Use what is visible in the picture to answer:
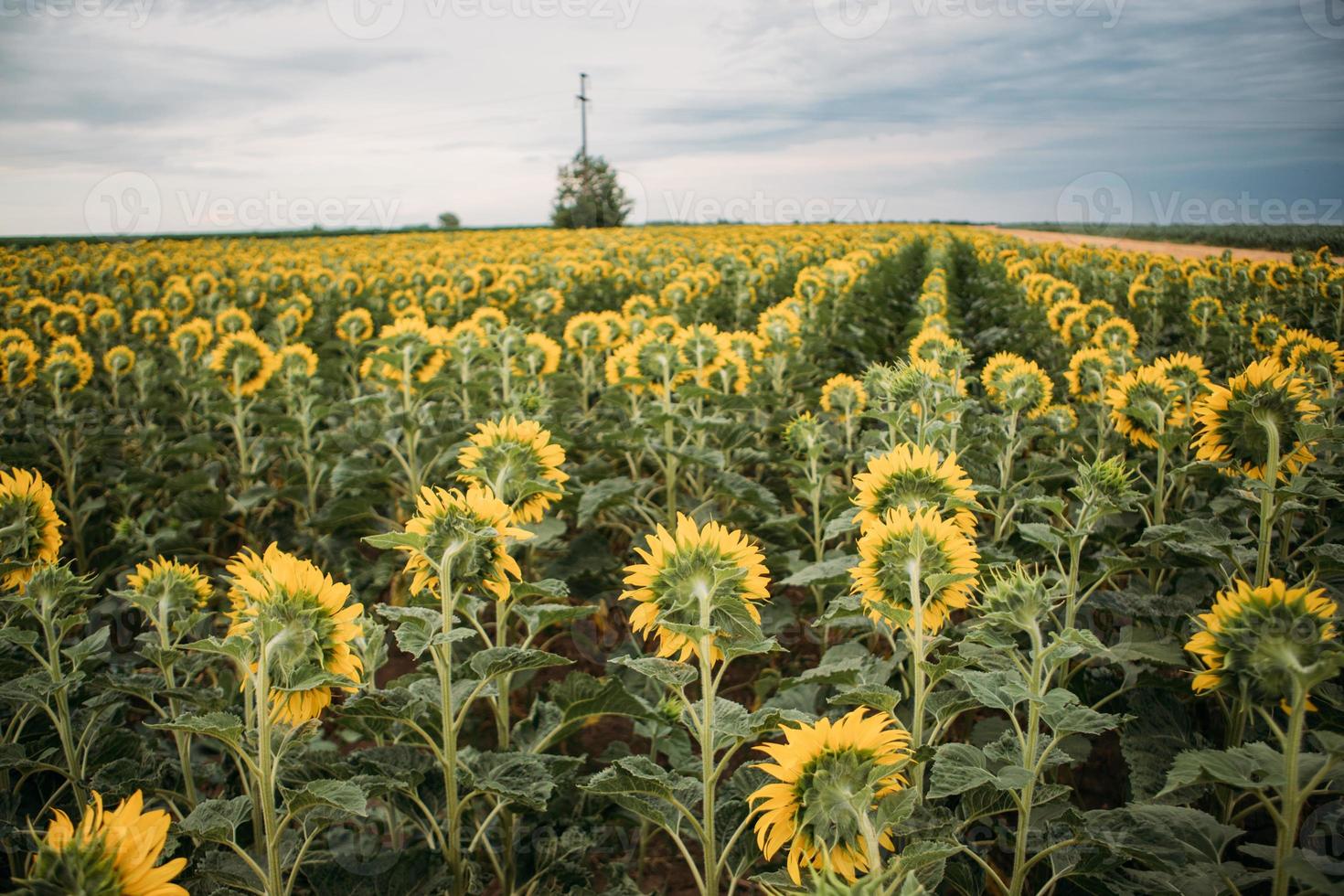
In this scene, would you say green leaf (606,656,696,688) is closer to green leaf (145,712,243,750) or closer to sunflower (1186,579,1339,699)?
green leaf (145,712,243,750)

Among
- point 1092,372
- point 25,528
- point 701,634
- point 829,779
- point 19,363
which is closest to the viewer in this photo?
point 829,779

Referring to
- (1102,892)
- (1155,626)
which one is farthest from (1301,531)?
(1102,892)

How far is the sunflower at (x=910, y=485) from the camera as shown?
2.07 metres

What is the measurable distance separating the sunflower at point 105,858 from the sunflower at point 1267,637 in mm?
1691

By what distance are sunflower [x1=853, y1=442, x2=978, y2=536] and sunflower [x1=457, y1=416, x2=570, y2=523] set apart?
87 cm

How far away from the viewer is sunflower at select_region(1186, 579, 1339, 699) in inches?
53.9

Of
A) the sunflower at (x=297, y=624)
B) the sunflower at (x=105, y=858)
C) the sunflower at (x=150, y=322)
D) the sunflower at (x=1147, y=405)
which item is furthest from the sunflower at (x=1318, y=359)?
the sunflower at (x=150, y=322)

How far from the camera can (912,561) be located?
1817mm

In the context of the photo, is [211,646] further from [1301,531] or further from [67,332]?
[67,332]

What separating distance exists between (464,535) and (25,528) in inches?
50.9

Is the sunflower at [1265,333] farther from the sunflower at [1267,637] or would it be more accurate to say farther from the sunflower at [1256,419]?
the sunflower at [1267,637]

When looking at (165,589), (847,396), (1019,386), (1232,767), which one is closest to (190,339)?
(165,589)

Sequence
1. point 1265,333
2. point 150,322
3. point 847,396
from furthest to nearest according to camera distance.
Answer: point 150,322, point 1265,333, point 847,396

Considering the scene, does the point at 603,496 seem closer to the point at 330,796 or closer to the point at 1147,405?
the point at 330,796
